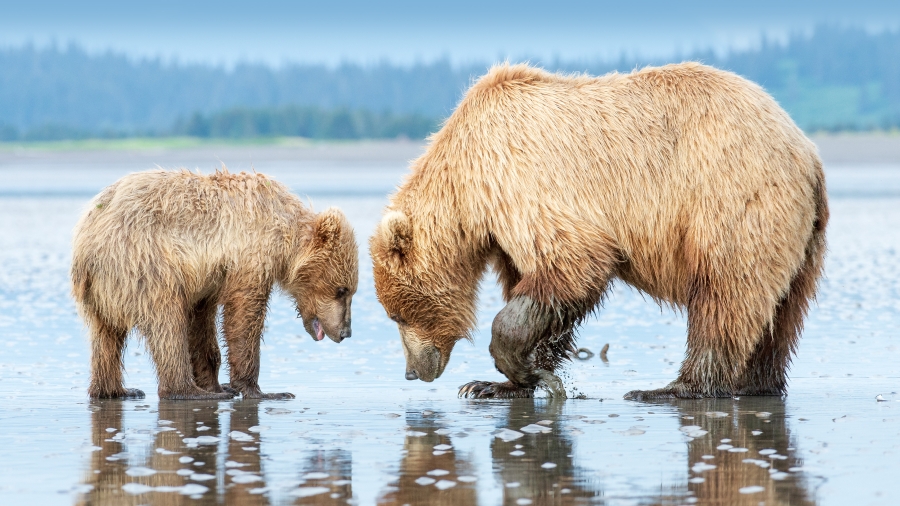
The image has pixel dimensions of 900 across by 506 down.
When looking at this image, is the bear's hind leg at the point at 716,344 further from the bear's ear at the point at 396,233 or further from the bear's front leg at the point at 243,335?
the bear's front leg at the point at 243,335

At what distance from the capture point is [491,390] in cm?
767

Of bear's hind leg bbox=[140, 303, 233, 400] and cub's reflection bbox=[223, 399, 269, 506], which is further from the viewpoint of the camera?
bear's hind leg bbox=[140, 303, 233, 400]

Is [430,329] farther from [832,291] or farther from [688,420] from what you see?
[832,291]

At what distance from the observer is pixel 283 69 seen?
19238 centimetres

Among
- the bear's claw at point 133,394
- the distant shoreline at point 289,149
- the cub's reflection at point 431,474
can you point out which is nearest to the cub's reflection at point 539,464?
the cub's reflection at point 431,474

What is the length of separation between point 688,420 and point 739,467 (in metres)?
1.27

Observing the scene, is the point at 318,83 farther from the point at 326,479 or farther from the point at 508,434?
the point at 326,479

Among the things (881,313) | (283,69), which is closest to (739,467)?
(881,313)

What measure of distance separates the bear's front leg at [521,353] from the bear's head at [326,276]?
93 cm

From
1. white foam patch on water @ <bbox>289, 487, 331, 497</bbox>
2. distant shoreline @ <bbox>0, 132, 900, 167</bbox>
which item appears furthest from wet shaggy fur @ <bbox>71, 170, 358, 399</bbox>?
distant shoreline @ <bbox>0, 132, 900, 167</bbox>

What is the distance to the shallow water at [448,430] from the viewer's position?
15.9 feet

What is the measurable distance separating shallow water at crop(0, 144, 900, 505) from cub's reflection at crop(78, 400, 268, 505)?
0.01 m

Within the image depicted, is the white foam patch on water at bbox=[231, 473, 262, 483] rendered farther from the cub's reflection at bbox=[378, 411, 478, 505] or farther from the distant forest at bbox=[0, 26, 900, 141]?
the distant forest at bbox=[0, 26, 900, 141]

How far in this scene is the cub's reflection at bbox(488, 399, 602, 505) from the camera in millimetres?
4734
